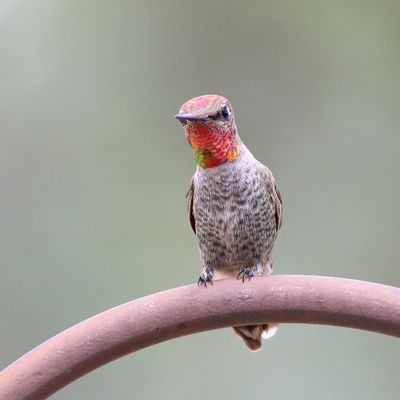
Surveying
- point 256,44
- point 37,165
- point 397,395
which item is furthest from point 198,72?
point 397,395

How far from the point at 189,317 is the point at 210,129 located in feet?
3.11

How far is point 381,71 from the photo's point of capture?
6.45 m

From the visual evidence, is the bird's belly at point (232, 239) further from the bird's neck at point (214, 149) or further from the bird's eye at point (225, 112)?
the bird's eye at point (225, 112)

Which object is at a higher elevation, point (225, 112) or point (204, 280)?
point (225, 112)

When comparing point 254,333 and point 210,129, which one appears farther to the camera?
point 254,333

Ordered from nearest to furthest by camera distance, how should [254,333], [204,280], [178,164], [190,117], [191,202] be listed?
[204,280] → [190,117] → [254,333] → [191,202] → [178,164]

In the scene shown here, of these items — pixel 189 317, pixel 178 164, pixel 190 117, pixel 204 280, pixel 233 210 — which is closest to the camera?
pixel 189 317

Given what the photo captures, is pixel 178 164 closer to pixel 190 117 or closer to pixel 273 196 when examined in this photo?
pixel 273 196

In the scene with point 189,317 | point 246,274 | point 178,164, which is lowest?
point 189,317

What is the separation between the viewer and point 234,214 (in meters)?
3.17

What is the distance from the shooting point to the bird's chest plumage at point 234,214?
10.2 feet

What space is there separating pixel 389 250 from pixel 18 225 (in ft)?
7.75

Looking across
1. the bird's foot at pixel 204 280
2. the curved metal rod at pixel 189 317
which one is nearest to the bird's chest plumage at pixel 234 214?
the bird's foot at pixel 204 280

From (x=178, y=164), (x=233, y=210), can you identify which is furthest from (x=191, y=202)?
(x=178, y=164)
